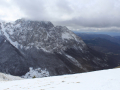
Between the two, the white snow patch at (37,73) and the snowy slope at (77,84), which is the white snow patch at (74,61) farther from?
the snowy slope at (77,84)

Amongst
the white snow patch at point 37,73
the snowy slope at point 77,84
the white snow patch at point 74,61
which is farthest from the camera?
the white snow patch at point 74,61

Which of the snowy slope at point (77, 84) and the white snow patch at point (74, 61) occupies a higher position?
the snowy slope at point (77, 84)

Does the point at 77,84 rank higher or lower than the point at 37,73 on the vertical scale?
higher

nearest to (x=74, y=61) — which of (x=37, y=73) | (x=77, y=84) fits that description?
(x=37, y=73)

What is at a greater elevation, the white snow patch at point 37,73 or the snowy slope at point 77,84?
the snowy slope at point 77,84

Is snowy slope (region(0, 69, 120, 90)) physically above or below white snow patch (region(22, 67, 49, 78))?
above

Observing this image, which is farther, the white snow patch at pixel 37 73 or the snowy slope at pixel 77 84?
the white snow patch at pixel 37 73

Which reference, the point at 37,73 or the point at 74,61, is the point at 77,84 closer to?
the point at 37,73

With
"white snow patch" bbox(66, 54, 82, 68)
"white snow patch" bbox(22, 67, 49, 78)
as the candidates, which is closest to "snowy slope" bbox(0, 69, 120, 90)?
"white snow patch" bbox(22, 67, 49, 78)

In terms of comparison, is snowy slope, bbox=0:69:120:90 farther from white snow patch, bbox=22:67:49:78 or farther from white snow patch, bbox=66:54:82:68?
white snow patch, bbox=66:54:82:68

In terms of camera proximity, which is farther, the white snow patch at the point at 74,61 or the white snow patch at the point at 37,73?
the white snow patch at the point at 74,61

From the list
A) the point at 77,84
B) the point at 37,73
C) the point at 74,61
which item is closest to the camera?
the point at 77,84

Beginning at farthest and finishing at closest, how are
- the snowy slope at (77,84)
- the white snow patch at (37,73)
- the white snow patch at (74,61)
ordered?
the white snow patch at (74,61) → the white snow patch at (37,73) → the snowy slope at (77,84)

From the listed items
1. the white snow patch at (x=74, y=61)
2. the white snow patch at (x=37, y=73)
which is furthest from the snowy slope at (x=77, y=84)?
the white snow patch at (x=74, y=61)
